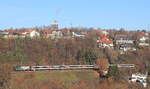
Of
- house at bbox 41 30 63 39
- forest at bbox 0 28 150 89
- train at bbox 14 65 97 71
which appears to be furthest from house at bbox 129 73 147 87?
house at bbox 41 30 63 39

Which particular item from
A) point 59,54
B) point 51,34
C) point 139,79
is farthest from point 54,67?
point 51,34

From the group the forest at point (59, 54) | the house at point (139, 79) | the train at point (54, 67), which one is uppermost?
the forest at point (59, 54)

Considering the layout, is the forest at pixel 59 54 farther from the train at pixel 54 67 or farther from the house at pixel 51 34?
the house at pixel 51 34

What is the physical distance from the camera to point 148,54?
774 inches

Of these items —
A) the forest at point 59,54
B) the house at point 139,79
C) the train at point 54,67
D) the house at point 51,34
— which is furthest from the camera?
the house at point 51,34

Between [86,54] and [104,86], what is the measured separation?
5.64 metres

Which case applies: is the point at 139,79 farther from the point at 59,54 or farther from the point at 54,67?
the point at 59,54

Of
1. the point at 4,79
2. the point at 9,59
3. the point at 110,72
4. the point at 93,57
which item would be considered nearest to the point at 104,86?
the point at 110,72

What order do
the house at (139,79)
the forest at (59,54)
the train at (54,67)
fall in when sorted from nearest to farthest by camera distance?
the house at (139,79) → the train at (54,67) → the forest at (59,54)

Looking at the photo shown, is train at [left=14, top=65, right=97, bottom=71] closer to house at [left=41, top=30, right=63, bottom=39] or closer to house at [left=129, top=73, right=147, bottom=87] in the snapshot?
house at [left=129, top=73, right=147, bottom=87]

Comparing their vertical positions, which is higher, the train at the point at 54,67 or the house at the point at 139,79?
the train at the point at 54,67

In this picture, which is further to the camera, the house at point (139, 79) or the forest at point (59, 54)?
the forest at point (59, 54)

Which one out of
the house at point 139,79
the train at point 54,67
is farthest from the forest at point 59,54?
the house at point 139,79

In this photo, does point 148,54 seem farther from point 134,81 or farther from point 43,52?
point 43,52
